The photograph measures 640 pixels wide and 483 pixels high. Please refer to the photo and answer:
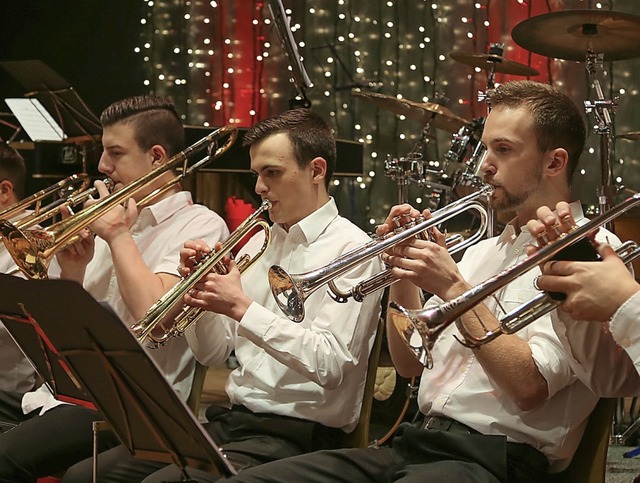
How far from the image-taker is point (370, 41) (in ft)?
26.9

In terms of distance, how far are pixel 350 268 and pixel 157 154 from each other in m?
1.51

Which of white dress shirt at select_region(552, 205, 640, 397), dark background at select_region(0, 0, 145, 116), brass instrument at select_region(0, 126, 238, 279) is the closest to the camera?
white dress shirt at select_region(552, 205, 640, 397)

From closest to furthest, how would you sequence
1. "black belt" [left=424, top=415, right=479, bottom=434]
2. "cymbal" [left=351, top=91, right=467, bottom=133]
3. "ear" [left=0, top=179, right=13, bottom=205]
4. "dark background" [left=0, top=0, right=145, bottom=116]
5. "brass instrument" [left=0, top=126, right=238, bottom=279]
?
"black belt" [left=424, top=415, right=479, bottom=434] < "brass instrument" [left=0, top=126, right=238, bottom=279] < "ear" [left=0, top=179, right=13, bottom=205] < "cymbal" [left=351, top=91, right=467, bottom=133] < "dark background" [left=0, top=0, right=145, bottom=116]

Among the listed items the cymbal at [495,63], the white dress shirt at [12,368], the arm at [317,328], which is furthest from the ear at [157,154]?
the cymbal at [495,63]

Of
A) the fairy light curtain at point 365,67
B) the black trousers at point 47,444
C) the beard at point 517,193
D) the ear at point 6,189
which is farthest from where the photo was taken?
the fairy light curtain at point 365,67

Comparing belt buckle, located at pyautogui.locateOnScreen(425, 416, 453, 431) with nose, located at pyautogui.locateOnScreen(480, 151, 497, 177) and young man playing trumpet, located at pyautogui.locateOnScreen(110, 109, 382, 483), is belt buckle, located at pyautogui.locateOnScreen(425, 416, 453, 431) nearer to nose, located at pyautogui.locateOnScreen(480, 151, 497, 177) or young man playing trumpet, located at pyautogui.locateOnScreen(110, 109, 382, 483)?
young man playing trumpet, located at pyautogui.locateOnScreen(110, 109, 382, 483)

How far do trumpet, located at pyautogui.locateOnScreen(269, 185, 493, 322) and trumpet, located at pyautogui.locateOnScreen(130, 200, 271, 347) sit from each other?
0.21 metres

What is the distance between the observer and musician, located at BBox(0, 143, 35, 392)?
396 centimetres

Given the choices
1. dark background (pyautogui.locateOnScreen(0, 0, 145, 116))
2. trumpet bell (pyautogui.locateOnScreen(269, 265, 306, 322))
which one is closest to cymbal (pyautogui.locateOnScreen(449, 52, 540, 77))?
dark background (pyautogui.locateOnScreen(0, 0, 145, 116))

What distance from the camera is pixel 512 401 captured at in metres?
2.43

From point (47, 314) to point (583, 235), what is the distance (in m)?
1.34

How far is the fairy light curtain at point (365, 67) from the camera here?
7789 mm

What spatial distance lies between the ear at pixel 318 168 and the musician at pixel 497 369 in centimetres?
72

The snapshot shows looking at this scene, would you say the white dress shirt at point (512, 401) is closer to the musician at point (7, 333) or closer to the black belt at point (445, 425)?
the black belt at point (445, 425)
